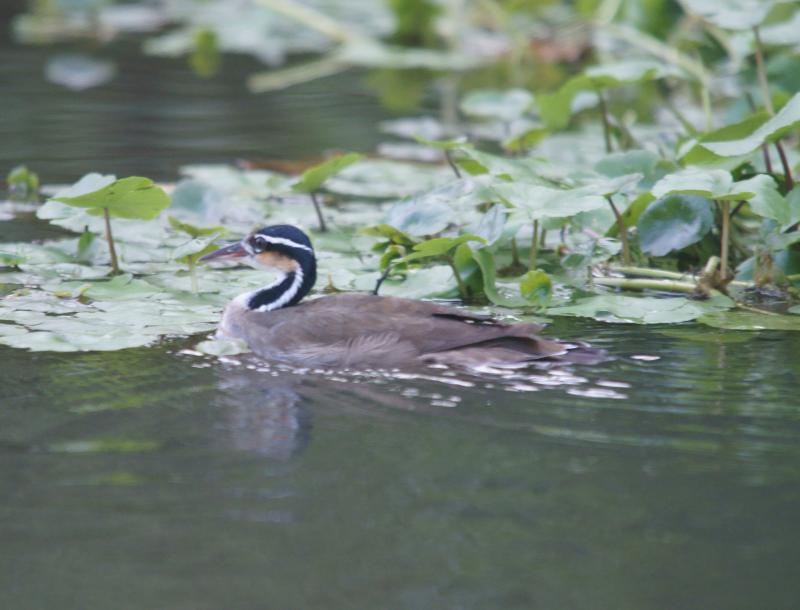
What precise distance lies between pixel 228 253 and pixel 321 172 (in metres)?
1.10

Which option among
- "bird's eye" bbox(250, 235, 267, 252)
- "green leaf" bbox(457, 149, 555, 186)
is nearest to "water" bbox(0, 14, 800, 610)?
"bird's eye" bbox(250, 235, 267, 252)

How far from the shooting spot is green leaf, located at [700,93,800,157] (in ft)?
22.9

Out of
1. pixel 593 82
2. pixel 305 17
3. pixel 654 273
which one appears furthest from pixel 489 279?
pixel 305 17

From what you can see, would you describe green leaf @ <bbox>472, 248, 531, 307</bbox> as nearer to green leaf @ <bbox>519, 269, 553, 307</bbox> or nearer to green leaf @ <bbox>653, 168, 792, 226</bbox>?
green leaf @ <bbox>519, 269, 553, 307</bbox>

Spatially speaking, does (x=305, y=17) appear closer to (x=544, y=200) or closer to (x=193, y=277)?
(x=193, y=277)

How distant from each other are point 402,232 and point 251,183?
2508 mm

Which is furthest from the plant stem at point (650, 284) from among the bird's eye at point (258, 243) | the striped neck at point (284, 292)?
the bird's eye at point (258, 243)

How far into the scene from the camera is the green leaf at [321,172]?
7968 millimetres

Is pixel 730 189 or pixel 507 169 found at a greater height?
pixel 507 169

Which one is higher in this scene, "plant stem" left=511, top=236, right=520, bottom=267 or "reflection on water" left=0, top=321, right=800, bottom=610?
"plant stem" left=511, top=236, right=520, bottom=267

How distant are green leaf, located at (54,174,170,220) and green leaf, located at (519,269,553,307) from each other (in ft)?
6.39

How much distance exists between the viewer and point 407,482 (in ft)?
15.8

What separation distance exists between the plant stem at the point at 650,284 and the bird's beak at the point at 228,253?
1.97 m

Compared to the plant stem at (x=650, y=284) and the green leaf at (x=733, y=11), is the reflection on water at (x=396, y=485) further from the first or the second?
the green leaf at (x=733, y=11)
